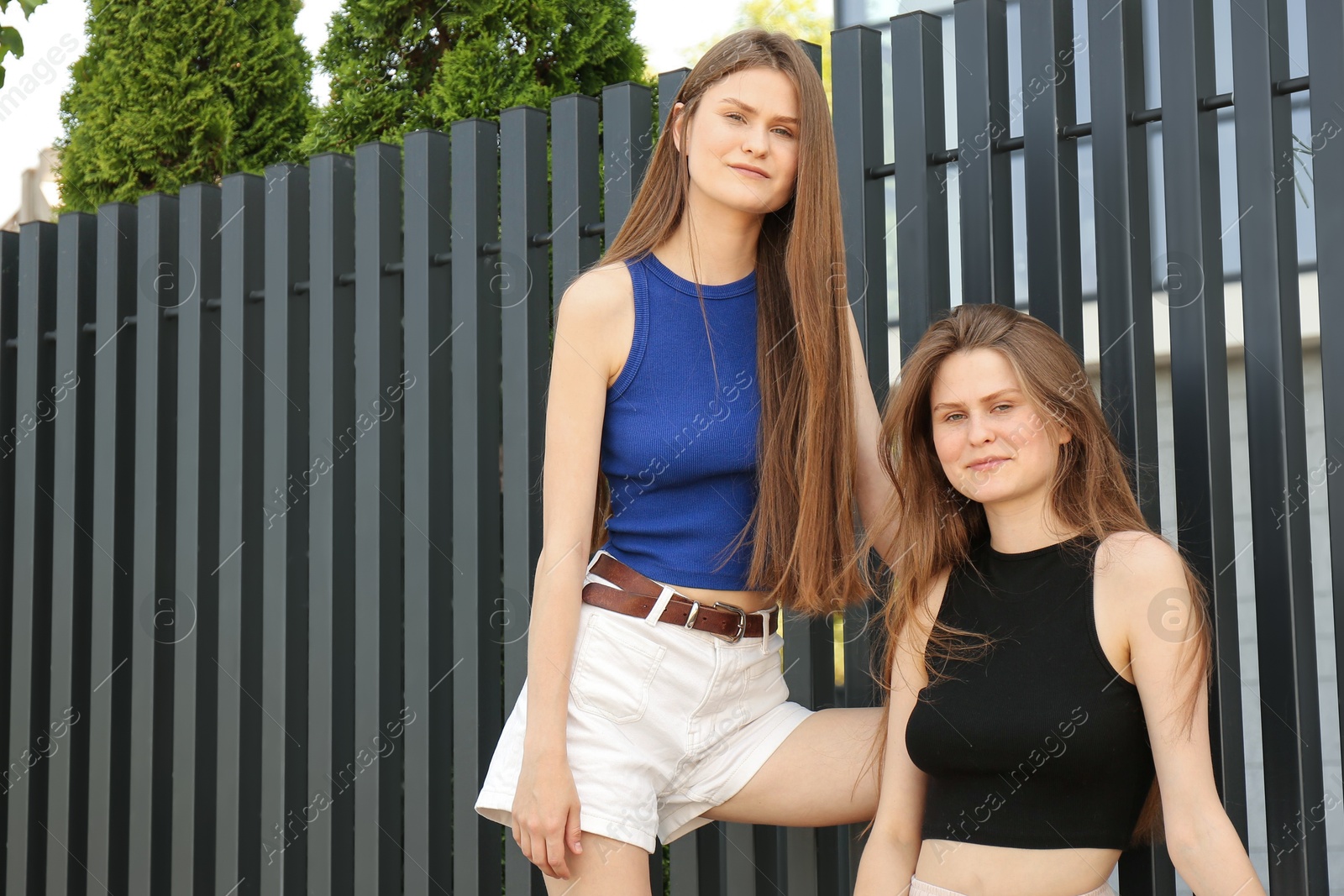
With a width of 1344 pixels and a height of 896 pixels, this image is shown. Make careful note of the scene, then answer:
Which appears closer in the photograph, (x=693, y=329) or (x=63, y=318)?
(x=693, y=329)

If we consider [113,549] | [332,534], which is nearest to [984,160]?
[332,534]

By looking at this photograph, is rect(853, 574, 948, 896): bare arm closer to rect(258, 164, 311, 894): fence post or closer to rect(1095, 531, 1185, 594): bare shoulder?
rect(1095, 531, 1185, 594): bare shoulder

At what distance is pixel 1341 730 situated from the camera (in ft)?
7.45

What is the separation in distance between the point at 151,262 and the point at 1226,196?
3.70 m

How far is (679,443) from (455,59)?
2.66 meters

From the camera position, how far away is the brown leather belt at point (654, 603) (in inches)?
82.5

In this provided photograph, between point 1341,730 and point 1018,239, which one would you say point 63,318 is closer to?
point 1018,239

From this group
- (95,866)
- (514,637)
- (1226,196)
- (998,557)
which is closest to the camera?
(998,557)

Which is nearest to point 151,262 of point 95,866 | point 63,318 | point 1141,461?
point 63,318

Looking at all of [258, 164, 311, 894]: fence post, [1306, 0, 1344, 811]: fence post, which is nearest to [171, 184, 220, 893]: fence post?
[258, 164, 311, 894]: fence post

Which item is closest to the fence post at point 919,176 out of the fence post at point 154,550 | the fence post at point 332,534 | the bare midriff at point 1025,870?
the bare midriff at point 1025,870

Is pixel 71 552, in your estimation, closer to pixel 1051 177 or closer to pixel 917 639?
pixel 917 639

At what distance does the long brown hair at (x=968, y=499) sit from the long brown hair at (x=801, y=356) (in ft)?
0.31

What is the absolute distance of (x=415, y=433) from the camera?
11.3 ft
